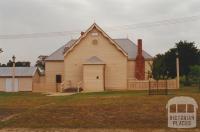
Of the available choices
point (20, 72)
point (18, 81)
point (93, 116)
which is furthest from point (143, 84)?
point (93, 116)

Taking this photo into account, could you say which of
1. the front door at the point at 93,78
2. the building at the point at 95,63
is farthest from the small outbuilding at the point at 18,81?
the front door at the point at 93,78

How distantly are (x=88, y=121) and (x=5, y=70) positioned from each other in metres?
51.8

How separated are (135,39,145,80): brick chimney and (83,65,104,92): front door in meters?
6.24

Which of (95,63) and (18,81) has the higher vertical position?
(95,63)

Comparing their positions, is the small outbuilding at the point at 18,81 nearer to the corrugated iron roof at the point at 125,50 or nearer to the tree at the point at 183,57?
the corrugated iron roof at the point at 125,50

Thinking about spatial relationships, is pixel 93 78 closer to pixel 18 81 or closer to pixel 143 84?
pixel 143 84

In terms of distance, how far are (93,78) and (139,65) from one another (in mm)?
7618

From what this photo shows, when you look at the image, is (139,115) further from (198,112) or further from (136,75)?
(136,75)

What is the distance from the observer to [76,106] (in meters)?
35.7

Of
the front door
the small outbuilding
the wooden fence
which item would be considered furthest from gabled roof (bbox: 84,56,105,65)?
the small outbuilding

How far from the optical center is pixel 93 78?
219 ft

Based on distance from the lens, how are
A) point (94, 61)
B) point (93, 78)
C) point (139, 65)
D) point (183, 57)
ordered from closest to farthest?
point (93, 78)
point (94, 61)
point (139, 65)
point (183, 57)

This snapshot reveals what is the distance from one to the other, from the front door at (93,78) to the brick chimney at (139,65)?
20.5 feet

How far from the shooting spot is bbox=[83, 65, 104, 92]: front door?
66.4 meters
